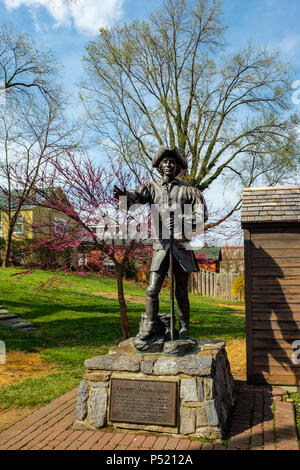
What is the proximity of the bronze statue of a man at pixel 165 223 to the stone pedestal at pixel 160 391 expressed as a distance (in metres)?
0.42

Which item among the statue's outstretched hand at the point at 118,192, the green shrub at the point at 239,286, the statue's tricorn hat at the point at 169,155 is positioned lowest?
the green shrub at the point at 239,286

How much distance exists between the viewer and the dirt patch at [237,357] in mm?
6927

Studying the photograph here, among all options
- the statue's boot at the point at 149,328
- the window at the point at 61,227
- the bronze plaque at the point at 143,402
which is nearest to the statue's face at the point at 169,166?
the statue's boot at the point at 149,328

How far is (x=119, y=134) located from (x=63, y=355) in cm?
1030

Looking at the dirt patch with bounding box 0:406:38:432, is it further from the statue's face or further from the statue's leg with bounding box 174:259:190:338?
the statue's face

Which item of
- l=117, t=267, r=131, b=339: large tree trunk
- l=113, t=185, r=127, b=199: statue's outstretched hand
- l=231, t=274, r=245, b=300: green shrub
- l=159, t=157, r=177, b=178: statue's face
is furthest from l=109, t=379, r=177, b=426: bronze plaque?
l=231, t=274, r=245, b=300: green shrub

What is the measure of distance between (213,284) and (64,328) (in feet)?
38.9

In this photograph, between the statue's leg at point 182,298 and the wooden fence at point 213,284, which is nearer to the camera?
the statue's leg at point 182,298

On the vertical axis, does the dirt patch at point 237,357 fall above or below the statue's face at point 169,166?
below

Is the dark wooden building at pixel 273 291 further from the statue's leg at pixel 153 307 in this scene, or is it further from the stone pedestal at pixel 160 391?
the statue's leg at pixel 153 307

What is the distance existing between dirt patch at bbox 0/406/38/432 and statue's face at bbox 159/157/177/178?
137 inches

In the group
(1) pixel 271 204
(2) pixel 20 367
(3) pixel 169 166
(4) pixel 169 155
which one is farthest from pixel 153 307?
(2) pixel 20 367

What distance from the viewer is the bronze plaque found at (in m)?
4.12

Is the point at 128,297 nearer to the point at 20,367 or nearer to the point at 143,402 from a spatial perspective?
the point at 20,367
